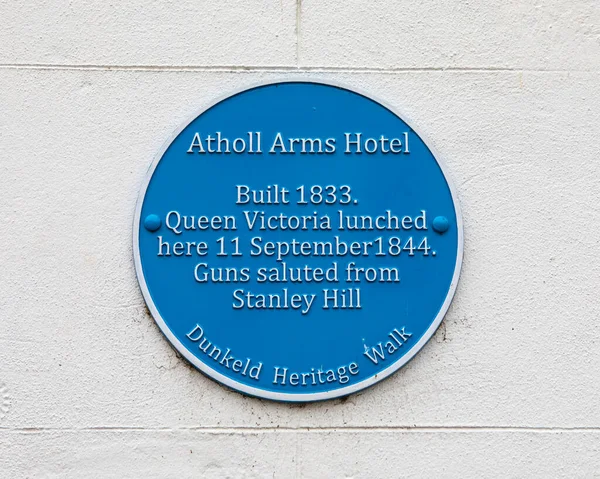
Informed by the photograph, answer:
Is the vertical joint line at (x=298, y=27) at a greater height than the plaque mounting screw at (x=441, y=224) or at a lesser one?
greater

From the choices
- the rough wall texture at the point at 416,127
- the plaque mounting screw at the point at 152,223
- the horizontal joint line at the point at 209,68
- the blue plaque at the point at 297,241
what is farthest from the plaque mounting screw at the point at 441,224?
the plaque mounting screw at the point at 152,223

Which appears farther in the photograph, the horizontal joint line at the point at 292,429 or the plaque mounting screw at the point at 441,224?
the plaque mounting screw at the point at 441,224

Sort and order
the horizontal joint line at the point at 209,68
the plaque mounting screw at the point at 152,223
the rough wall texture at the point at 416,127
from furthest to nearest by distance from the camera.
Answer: the horizontal joint line at the point at 209,68
the plaque mounting screw at the point at 152,223
the rough wall texture at the point at 416,127

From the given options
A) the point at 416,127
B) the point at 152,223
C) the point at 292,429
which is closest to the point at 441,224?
the point at 416,127

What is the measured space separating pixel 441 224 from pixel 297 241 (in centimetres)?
61

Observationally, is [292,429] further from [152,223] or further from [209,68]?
[209,68]

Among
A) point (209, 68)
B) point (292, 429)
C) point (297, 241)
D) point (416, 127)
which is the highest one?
point (209, 68)

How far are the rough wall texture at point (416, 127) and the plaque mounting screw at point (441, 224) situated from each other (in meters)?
0.15

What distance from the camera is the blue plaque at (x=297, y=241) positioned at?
345 cm

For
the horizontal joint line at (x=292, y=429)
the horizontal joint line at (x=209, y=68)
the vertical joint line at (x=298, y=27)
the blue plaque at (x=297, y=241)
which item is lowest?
the horizontal joint line at (x=292, y=429)

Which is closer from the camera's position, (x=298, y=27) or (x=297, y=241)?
(x=297, y=241)

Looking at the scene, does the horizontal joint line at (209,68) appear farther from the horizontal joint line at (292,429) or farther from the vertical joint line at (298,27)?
the horizontal joint line at (292,429)

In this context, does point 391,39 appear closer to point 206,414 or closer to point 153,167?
point 153,167

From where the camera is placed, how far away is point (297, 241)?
354 cm
